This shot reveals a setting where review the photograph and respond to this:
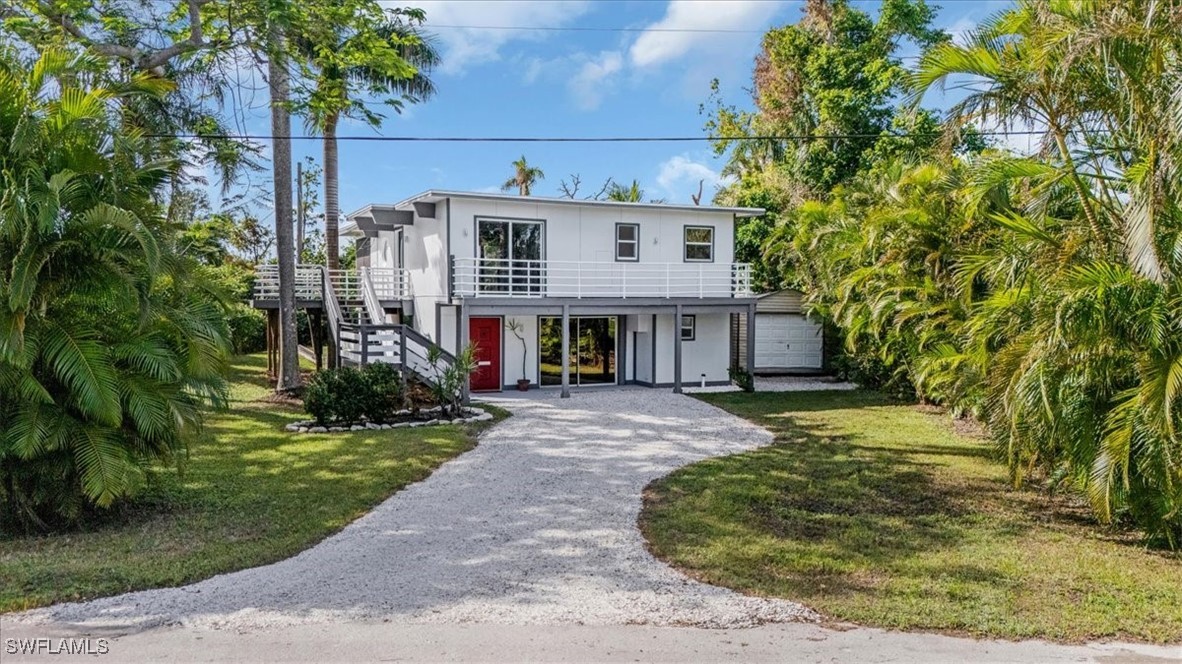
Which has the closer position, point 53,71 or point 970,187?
point 53,71

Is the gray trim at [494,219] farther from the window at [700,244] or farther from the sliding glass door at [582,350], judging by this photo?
the window at [700,244]

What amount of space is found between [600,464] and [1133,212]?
7.12m

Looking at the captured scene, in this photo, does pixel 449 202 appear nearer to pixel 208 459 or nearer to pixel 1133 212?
pixel 208 459

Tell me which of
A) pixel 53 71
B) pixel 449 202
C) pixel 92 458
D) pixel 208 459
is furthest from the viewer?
pixel 449 202

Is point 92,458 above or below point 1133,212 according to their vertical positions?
below

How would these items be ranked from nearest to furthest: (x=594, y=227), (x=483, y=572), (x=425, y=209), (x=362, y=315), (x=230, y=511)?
(x=483, y=572)
(x=230, y=511)
(x=425, y=209)
(x=362, y=315)
(x=594, y=227)

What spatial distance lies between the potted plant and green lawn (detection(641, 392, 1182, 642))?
334 inches

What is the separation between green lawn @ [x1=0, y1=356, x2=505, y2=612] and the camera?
247 inches

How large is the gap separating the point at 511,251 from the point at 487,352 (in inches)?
102

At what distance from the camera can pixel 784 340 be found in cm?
2461

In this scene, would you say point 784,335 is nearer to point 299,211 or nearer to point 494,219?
point 494,219

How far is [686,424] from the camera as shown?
15320 millimetres

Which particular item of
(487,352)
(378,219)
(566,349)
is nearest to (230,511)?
(566,349)

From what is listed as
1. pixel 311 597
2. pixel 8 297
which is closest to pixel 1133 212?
pixel 311 597
